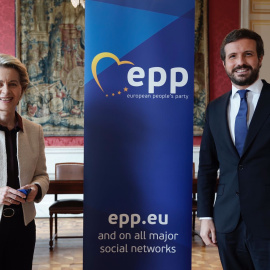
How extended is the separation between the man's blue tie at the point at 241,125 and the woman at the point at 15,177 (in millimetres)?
1035

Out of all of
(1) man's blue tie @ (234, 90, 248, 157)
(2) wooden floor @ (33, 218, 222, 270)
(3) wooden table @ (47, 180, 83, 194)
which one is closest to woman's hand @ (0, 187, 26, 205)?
(1) man's blue tie @ (234, 90, 248, 157)

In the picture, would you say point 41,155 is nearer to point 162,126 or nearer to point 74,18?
point 162,126

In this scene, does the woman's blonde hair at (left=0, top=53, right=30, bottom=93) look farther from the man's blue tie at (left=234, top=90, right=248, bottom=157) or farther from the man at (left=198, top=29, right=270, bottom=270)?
the man's blue tie at (left=234, top=90, right=248, bottom=157)

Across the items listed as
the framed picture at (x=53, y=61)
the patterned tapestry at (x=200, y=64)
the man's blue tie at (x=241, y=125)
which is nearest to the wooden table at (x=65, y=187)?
the framed picture at (x=53, y=61)

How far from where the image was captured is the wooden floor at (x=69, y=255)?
3.91 meters

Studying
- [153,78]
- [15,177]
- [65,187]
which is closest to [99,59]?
[153,78]

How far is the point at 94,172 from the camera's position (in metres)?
2.31

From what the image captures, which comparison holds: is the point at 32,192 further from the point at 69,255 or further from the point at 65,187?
the point at 69,255

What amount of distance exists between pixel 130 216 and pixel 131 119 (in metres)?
0.60

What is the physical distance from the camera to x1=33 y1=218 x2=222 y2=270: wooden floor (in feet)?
12.8

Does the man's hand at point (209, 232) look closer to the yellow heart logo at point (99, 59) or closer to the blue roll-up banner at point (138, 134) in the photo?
the blue roll-up banner at point (138, 134)

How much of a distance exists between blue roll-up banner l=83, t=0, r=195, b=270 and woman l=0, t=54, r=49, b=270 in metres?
0.44

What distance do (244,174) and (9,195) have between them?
111cm

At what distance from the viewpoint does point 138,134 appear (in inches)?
91.3
